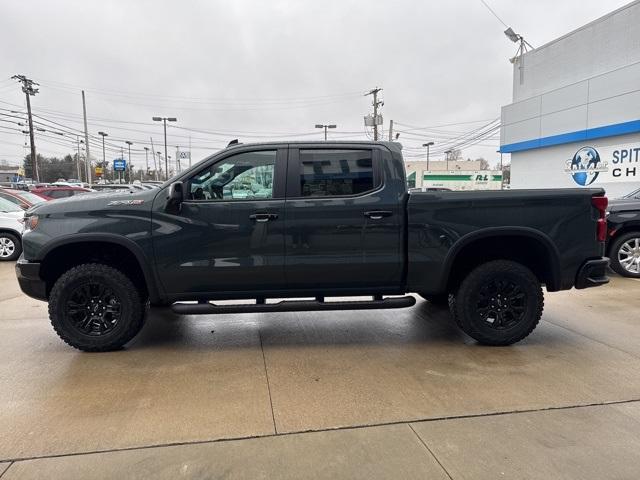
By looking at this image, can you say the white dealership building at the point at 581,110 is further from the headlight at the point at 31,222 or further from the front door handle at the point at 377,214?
the headlight at the point at 31,222

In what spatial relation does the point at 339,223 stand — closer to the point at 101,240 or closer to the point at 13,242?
the point at 101,240

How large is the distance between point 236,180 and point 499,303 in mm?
2862

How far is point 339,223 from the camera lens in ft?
14.7

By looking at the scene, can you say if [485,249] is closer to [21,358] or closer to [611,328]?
[611,328]

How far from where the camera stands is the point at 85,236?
4.37 meters

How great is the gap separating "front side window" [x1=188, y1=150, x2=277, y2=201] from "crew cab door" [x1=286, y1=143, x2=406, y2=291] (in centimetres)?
24

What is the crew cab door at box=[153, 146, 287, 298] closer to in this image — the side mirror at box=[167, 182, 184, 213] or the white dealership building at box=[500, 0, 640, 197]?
the side mirror at box=[167, 182, 184, 213]

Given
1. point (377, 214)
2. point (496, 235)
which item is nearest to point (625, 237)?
point (496, 235)

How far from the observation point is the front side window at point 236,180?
14.9 ft

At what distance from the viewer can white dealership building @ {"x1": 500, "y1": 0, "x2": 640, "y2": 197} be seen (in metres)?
15.1

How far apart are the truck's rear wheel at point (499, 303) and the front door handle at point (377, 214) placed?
3.42 ft

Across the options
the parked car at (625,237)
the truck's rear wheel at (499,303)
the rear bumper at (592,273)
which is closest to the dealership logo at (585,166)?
the parked car at (625,237)

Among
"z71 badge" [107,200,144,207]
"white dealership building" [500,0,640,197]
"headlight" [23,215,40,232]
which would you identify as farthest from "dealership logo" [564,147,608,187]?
"headlight" [23,215,40,232]

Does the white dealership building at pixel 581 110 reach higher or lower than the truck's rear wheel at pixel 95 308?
higher
